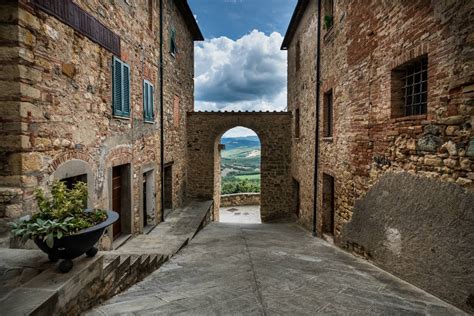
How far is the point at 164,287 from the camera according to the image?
3578 mm

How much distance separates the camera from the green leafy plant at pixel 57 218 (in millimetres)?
2369

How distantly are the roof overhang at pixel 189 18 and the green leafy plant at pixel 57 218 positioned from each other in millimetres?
8780

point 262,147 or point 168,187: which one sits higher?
point 262,147

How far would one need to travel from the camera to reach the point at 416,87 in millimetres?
4215

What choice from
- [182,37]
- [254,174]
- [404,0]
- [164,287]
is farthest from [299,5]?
A: [254,174]

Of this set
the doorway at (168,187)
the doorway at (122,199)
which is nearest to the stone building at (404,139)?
the doorway at (122,199)

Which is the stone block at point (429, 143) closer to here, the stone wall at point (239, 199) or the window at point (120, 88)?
the window at point (120, 88)

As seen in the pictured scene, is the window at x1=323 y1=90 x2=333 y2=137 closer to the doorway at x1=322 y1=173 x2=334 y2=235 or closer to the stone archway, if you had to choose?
the doorway at x1=322 y1=173 x2=334 y2=235

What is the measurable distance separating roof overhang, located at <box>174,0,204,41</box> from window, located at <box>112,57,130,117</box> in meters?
5.00

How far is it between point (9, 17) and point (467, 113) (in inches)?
206

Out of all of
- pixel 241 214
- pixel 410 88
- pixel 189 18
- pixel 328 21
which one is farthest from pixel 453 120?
pixel 241 214

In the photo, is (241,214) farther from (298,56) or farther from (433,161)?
(433,161)

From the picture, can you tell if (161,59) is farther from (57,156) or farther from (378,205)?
(378,205)

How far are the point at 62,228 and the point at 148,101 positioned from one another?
552 cm
